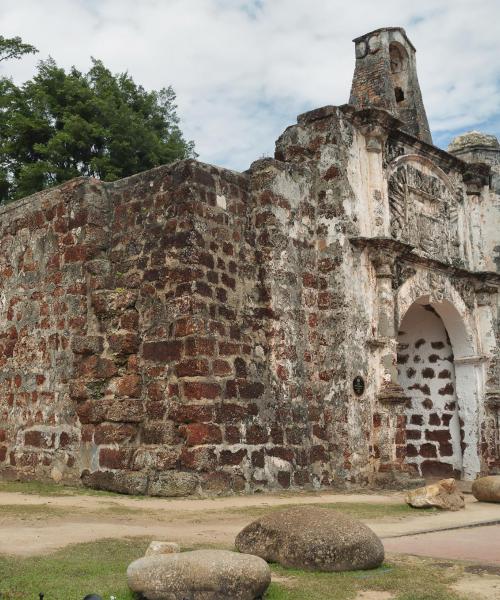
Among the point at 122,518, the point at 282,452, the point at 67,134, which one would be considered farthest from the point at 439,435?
the point at 67,134

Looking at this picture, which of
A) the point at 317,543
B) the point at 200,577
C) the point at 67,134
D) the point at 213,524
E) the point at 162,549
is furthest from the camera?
the point at 67,134

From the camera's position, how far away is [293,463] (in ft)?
29.4

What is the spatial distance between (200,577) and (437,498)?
4564mm

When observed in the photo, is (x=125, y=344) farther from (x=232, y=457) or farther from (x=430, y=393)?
(x=430, y=393)

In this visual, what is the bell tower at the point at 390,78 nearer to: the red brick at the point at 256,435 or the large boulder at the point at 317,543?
the red brick at the point at 256,435

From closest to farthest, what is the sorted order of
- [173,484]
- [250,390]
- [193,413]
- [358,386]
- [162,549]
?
[162,549]
[173,484]
[193,413]
[250,390]
[358,386]

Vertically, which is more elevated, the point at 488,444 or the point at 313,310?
the point at 313,310

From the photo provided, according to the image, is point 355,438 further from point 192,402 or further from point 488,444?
point 488,444

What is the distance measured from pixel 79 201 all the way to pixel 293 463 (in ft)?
13.2

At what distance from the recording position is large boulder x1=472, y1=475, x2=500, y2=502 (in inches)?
324

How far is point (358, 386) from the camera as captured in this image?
9.55 meters

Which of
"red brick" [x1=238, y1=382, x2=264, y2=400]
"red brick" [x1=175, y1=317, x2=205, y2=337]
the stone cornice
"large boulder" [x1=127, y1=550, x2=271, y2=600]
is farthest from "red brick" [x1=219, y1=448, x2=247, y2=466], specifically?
"large boulder" [x1=127, y1=550, x2=271, y2=600]

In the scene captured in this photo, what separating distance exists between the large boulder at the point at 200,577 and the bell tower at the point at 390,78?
9.92 metres

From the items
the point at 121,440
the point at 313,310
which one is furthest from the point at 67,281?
the point at 313,310
